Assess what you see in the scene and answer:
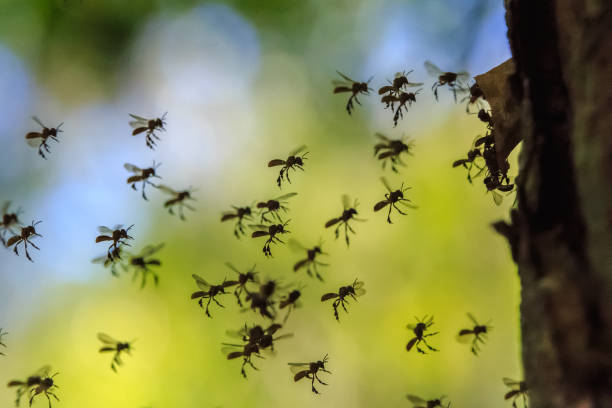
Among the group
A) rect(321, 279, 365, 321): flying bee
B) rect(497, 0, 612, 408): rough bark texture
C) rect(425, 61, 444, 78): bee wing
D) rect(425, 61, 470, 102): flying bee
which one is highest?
rect(425, 61, 444, 78): bee wing

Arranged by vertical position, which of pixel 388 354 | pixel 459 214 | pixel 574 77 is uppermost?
pixel 459 214

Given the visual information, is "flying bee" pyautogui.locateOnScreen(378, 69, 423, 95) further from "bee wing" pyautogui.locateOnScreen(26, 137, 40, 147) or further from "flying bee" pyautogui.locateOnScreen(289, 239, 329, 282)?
"bee wing" pyautogui.locateOnScreen(26, 137, 40, 147)

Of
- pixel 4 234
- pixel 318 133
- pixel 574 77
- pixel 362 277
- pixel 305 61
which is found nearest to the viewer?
pixel 574 77

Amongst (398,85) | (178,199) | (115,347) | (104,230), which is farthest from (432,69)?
(115,347)

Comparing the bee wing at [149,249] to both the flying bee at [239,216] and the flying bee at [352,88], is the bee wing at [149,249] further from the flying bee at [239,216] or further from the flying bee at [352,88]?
the flying bee at [352,88]

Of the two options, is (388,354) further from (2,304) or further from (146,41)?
(146,41)

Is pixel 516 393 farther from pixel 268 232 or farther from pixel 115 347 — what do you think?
pixel 115 347

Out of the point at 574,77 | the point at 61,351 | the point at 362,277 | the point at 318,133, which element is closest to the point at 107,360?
the point at 61,351

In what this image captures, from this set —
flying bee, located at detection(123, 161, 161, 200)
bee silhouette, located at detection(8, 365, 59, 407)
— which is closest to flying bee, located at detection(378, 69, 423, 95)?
flying bee, located at detection(123, 161, 161, 200)
